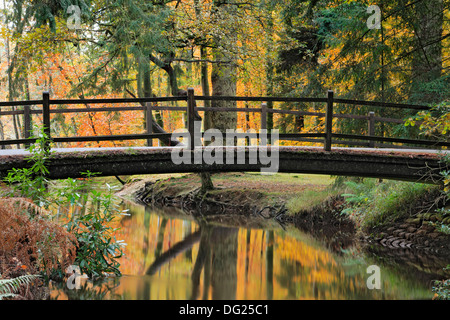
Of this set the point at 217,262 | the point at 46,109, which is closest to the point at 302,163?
the point at 217,262

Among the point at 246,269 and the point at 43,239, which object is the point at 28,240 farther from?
the point at 246,269

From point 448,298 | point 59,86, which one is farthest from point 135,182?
point 448,298

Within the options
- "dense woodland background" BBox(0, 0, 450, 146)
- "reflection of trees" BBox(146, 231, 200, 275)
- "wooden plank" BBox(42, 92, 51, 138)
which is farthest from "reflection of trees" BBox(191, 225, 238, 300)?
"dense woodland background" BBox(0, 0, 450, 146)

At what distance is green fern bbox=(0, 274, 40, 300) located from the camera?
534cm

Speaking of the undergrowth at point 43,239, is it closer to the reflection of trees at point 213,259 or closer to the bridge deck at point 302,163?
the bridge deck at point 302,163

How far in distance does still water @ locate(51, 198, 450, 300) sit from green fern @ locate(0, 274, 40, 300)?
15.6 inches

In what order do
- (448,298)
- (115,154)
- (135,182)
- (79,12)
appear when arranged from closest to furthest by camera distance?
(448,298), (115,154), (79,12), (135,182)

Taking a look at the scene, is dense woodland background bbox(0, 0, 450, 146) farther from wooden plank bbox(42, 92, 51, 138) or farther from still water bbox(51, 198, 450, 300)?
still water bbox(51, 198, 450, 300)

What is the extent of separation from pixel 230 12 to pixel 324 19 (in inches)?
109

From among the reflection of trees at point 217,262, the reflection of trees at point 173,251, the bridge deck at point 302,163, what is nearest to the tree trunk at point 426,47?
the bridge deck at point 302,163

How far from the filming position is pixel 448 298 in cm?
643

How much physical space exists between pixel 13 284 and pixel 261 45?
11.6 m

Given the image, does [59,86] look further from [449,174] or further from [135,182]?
[449,174]

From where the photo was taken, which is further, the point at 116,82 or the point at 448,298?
the point at 116,82
